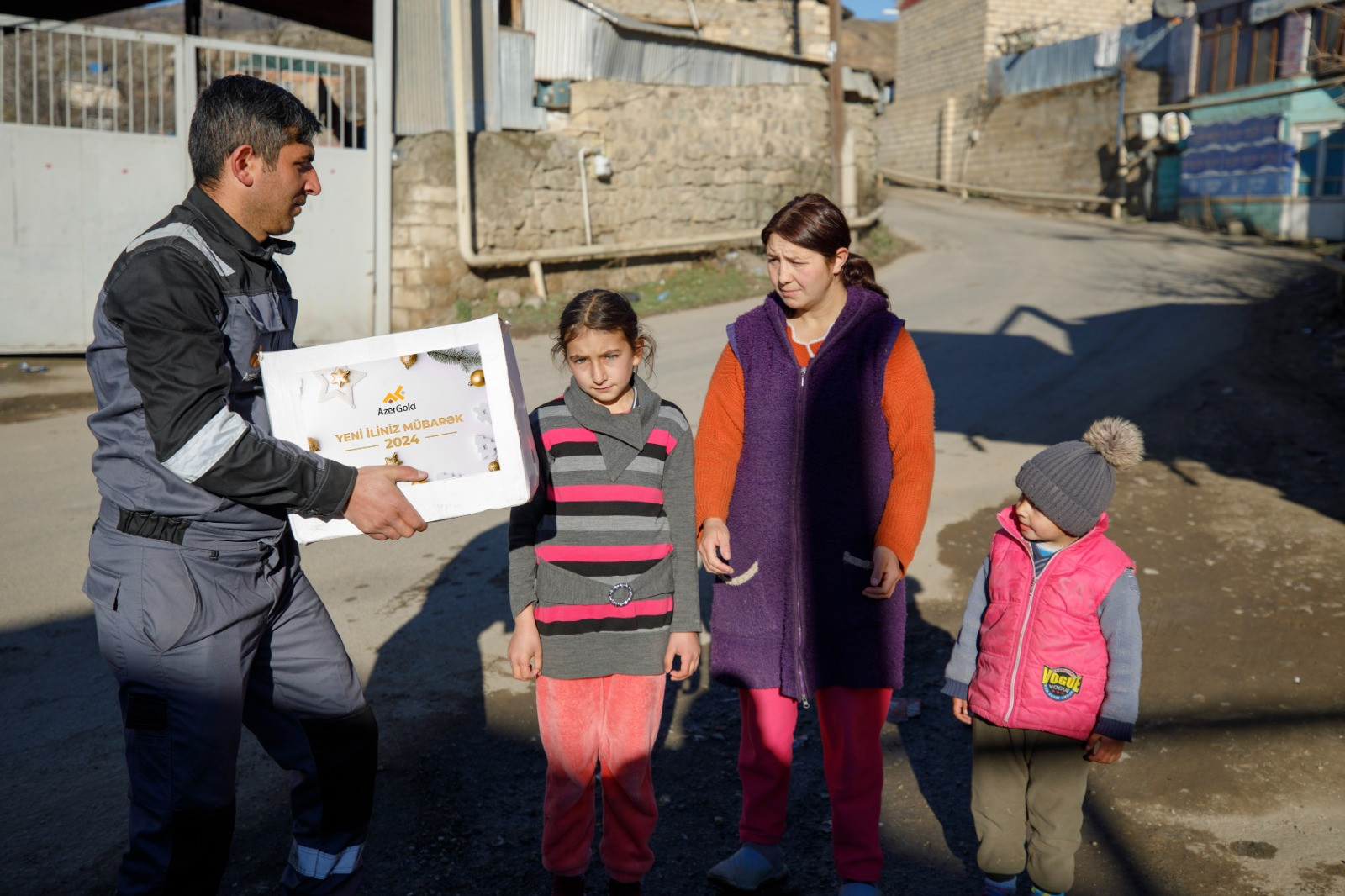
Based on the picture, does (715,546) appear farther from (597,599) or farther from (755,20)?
(755,20)

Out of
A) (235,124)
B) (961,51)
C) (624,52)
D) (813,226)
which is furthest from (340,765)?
(961,51)

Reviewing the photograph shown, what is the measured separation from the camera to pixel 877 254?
17.2m

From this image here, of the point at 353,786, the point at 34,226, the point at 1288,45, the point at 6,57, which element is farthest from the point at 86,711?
the point at 1288,45

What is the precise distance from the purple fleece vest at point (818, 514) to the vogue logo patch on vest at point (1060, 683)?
375 mm

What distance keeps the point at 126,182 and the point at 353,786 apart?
30.4 ft

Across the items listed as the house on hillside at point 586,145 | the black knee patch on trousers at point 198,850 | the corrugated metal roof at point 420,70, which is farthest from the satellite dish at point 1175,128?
the black knee patch on trousers at point 198,850

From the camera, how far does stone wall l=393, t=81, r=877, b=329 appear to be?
11.6m

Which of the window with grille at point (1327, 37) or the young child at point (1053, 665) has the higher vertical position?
the window with grille at point (1327, 37)

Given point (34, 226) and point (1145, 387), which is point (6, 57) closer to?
point (34, 226)

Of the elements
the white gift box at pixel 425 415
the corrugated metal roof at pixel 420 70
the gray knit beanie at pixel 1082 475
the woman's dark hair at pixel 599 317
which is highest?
the corrugated metal roof at pixel 420 70

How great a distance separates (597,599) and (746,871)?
0.90 meters

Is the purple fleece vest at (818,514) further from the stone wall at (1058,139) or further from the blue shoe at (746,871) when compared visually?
the stone wall at (1058,139)

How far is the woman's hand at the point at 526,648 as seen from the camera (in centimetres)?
251

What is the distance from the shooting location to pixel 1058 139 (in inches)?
1051
